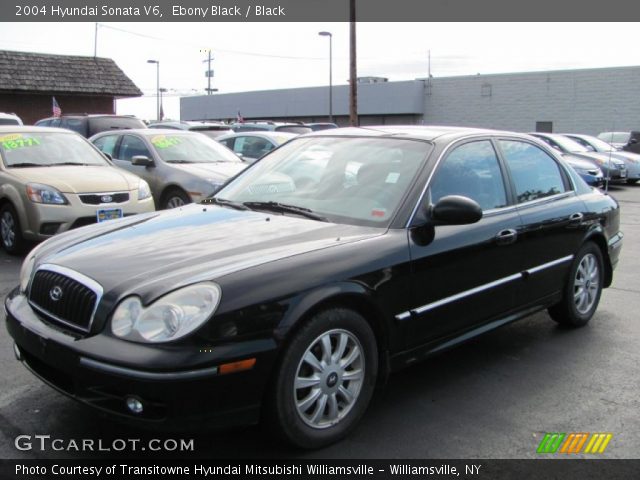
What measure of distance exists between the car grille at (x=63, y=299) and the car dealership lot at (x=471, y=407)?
45 centimetres

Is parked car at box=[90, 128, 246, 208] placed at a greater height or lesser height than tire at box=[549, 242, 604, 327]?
greater

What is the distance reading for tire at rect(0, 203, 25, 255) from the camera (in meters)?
7.23

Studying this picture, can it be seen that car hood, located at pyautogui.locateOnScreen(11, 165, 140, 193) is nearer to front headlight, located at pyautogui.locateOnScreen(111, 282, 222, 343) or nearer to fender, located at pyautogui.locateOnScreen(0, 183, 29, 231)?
fender, located at pyautogui.locateOnScreen(0, 183, 29, 231)

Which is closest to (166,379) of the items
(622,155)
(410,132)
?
(410,132)

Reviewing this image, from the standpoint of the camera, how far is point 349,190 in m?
A: 3.83

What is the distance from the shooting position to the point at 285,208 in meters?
3.82

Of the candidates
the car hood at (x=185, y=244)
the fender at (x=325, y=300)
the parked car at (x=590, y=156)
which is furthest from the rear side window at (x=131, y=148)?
the parked car at (x=590, y=156)

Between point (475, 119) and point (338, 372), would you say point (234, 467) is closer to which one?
point (338, 372)

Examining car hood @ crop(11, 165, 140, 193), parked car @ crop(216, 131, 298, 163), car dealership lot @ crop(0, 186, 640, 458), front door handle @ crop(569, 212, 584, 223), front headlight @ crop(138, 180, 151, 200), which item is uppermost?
parked car @ crop(216, 131, 298, 163)

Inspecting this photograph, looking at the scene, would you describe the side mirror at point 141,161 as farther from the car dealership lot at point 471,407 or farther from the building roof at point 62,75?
the building roof at point 62,75

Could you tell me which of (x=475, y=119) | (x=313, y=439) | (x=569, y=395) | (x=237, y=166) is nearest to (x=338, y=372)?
(x=313, y=439)

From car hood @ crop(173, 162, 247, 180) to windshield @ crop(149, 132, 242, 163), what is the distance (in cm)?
26

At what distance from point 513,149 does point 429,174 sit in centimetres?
113

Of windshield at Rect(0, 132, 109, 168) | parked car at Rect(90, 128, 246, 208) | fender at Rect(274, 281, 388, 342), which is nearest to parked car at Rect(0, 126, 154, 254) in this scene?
windshield at Rect(0, 132, 109, 168)
